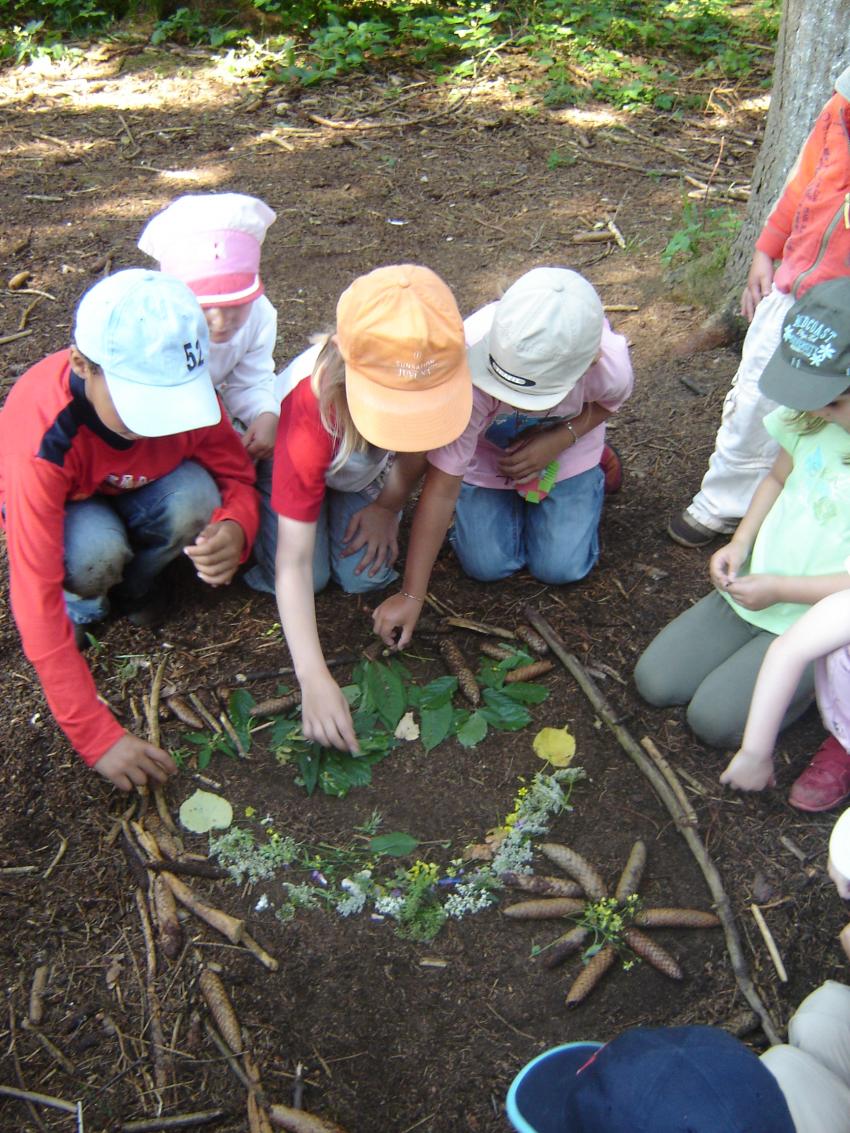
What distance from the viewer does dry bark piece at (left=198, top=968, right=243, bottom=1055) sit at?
1992 millimetres

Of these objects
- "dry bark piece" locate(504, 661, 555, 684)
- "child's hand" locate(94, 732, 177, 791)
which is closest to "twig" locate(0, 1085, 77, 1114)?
"child's hand" locate(94, 732, 177, 791)

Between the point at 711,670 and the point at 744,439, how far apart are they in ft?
2.63

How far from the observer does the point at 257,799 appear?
244 centimetres

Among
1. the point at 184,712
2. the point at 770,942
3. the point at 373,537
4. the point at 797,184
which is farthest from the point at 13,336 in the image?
the point at 770,942

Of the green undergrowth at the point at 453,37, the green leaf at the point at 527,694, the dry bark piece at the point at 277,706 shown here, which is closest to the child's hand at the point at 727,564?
the green leaf at the point at 527,694

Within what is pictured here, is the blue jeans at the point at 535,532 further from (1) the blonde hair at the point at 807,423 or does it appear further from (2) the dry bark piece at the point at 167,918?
(2) the dry bark piece at the point at 167,918

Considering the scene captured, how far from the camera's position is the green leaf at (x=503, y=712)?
263cm

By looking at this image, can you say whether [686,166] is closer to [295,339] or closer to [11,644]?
[295,339]

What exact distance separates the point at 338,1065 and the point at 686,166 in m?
4.98

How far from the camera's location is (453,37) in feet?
21.3

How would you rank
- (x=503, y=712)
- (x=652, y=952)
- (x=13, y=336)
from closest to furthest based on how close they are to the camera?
1. (x=652, y=952)
2. (x=503, y=712)
3. (x=13, y=336)

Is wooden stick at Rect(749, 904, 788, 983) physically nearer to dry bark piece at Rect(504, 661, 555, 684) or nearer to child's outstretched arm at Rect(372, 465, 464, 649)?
dry bark piece at Rect(504, 661, 555, 684)

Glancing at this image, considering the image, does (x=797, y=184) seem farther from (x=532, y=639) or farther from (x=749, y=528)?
(x=532, y=639)

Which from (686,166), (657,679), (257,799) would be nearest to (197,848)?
(257,799)
